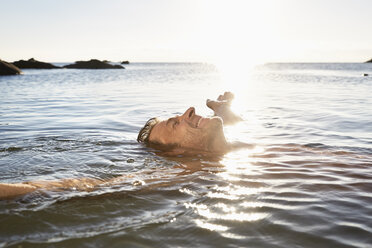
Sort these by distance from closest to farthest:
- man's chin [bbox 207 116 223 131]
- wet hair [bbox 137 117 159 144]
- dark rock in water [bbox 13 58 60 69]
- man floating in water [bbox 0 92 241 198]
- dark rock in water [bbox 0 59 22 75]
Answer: man's chin [bbox 207 116 223 131] → man floating in water [bbox 0 92 241 198] → wet hair [bbox 137 117 159 144] → dark rock in water [bbox 0 59 22 75] → dark rock in water [bbox 13 58 60 69]

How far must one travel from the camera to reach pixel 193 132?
5.49m

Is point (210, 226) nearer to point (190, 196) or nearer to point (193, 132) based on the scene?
point (190, 196)

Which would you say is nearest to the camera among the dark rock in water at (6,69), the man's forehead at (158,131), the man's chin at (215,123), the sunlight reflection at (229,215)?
the sunlight reflection at (229,215)

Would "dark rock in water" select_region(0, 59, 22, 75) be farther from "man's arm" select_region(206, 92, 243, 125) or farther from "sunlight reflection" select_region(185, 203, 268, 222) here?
"sunlight reflection" select_region(185, 203, 268, 222)

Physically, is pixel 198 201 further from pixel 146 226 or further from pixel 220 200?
pixel 146 226

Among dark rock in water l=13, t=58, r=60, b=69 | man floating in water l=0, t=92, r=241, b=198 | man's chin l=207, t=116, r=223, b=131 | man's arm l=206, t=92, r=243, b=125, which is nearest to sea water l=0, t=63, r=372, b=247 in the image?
man floating in water l=0, t=92, r=241, b=198

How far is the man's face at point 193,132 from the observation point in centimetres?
536

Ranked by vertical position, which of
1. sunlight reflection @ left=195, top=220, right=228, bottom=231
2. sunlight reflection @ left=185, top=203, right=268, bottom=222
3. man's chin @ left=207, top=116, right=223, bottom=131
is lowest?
sunlight reflection @ left=195, top=220, right=228, bottom=231

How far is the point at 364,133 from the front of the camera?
24.2 ft

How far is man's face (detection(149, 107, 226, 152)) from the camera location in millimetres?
5359

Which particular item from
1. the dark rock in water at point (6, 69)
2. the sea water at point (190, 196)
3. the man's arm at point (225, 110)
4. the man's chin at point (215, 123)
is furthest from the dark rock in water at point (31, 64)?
the man's chin at point (215, 123)

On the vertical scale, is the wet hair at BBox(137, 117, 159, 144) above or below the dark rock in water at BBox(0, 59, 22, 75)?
below

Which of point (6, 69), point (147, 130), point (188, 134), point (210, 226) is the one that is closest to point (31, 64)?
point (6, 69)

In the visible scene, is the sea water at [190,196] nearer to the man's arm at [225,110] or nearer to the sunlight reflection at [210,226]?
the sunlight reflection at [210,226]
